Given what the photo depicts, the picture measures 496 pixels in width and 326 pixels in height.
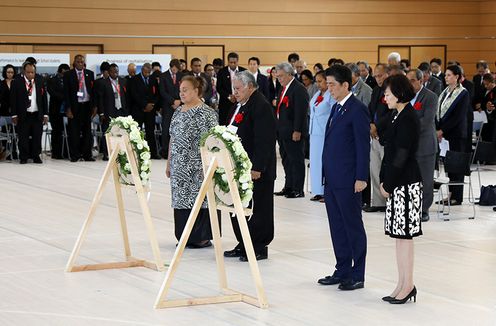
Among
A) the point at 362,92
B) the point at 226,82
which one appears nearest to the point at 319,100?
the point at 362,92

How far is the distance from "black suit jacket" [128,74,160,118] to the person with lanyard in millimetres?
8105

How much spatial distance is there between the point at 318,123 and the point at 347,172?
4.76 meters

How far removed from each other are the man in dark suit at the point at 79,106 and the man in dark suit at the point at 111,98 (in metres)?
0.21

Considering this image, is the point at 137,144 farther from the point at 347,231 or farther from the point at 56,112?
the point at 56,112

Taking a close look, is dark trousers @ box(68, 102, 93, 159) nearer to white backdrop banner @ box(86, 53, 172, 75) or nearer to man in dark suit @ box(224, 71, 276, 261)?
white backdrop banner @ box(86, 53, 172, 75)

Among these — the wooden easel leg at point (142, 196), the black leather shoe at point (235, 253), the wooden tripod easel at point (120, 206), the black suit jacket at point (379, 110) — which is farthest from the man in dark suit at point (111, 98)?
the wooden easel leg at point (142, 196)

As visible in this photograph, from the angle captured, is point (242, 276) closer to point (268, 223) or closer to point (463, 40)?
point (268, 223)

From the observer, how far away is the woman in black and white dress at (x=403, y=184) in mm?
7086

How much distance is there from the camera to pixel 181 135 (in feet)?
30.4

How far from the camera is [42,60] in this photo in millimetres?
20734

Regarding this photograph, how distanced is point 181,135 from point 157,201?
3.86m

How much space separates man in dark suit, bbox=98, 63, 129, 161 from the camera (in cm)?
1875

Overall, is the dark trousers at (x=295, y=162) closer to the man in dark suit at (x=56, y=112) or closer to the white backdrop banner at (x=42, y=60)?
the man in dark suit at (x=56, y=112)

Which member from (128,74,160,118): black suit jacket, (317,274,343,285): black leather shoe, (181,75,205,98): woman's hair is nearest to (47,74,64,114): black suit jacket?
(128,74,160,118): black suit jacket
